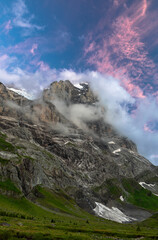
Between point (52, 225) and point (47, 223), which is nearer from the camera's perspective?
point (52, 225)

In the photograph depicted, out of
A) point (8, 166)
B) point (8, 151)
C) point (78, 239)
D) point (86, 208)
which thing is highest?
point (8, 151)

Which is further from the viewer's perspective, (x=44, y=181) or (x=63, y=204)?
(x=44, y=181)

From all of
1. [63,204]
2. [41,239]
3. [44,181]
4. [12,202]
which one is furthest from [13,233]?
[44,181]

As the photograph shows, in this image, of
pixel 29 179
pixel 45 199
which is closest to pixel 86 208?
pixel 45 199

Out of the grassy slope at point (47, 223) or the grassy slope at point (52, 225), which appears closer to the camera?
the grassy slope at point (52, 225)

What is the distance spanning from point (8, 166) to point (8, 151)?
32491mm

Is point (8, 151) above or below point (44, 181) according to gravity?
above

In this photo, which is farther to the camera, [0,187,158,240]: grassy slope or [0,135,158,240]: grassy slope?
[0,135,158,240]: grassy slope

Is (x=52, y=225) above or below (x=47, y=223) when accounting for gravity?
above

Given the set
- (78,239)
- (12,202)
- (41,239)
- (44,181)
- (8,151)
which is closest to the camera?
(41,239)

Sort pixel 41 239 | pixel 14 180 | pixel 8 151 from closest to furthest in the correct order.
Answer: pixel 41 239
pixel 14 180
pixel 8 151

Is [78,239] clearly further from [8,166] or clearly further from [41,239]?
[8,166]

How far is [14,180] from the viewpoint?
419 ft

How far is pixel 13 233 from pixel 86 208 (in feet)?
596
